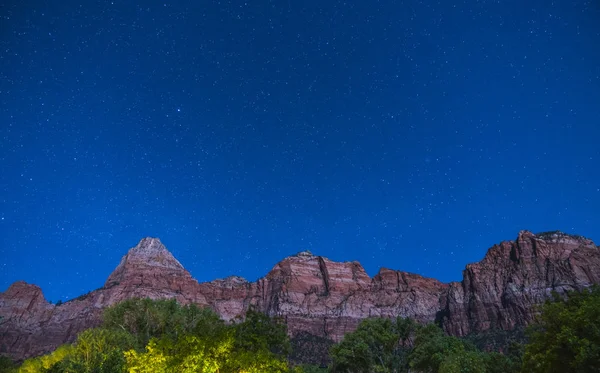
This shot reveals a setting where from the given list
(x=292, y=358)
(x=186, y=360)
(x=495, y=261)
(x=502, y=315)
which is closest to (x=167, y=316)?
(x=186, y=360)

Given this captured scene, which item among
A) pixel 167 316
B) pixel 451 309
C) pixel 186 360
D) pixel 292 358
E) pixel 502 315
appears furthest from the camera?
pixel 451 309

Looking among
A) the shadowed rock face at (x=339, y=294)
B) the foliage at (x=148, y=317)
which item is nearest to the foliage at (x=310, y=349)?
the shadowed rock face at (x=339, y=294)

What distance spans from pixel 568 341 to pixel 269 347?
1839 cm

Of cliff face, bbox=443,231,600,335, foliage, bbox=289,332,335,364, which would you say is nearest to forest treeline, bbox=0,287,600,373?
foliage, bbox=289,332,335,364

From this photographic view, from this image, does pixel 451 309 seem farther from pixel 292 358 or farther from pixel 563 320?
pixel 563 320

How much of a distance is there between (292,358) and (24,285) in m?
143

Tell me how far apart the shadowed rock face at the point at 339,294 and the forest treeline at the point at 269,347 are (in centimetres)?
9244

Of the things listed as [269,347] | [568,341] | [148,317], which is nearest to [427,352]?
[269,347]

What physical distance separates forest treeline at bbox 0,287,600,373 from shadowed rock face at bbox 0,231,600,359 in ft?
303

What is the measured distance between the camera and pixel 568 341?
17.7 meters

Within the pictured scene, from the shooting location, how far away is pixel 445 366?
29.2 metres

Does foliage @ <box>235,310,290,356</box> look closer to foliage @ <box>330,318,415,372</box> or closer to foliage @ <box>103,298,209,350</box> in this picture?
foliage @ <box>103,298,209,350</box>

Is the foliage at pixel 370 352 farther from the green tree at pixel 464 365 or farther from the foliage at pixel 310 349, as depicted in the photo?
the foliage at pixel 310 349

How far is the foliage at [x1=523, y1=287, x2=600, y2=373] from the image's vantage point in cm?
1684
